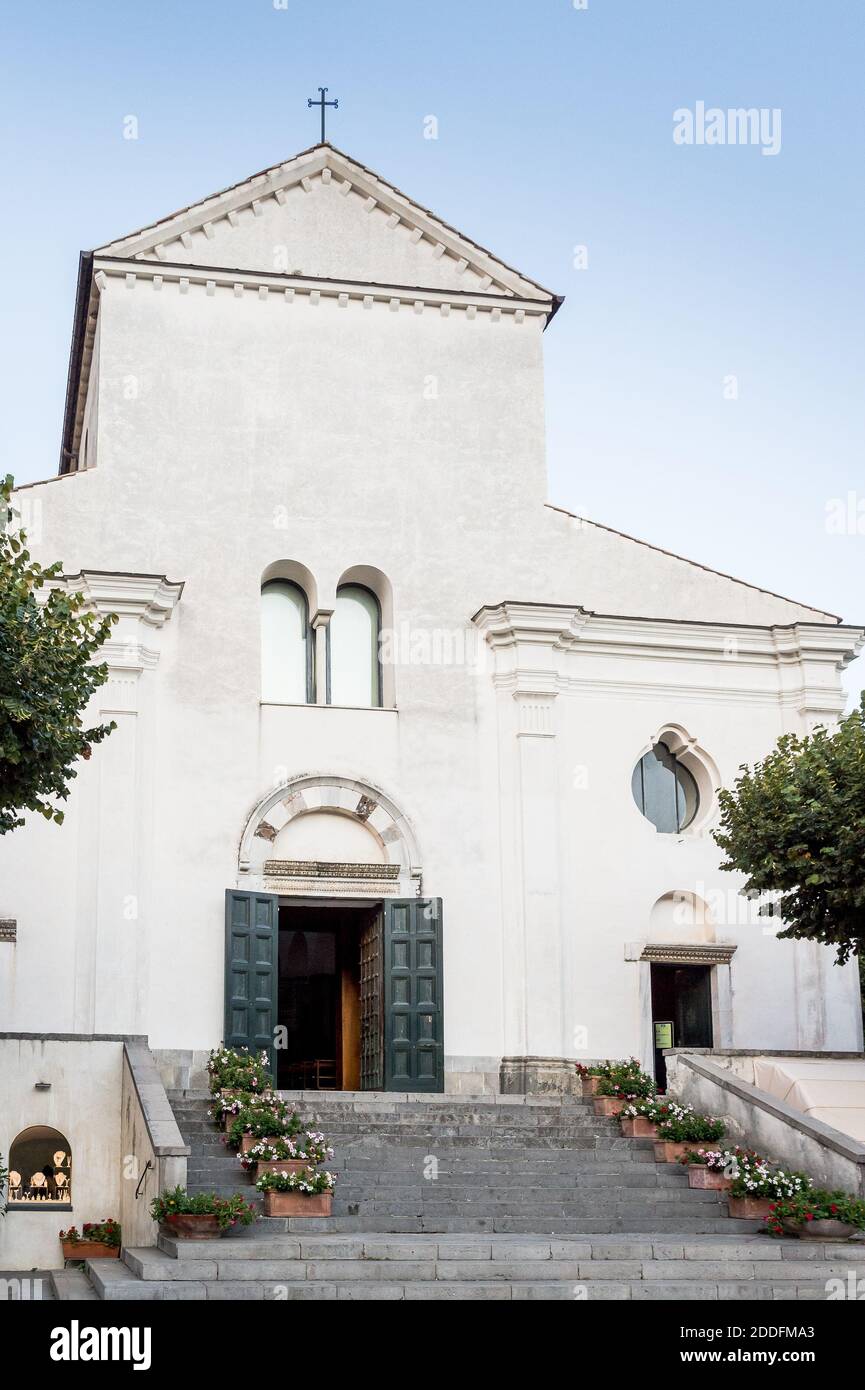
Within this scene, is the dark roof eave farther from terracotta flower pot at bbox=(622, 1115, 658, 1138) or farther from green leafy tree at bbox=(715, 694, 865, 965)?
terracotta flower pot at bbox=(622, 1115, 658, 1138)

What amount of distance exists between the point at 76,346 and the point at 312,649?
6.73 m

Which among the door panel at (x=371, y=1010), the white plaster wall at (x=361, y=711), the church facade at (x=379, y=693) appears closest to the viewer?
the white plaster wall at (x=361, y=711)

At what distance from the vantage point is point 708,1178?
2022 centimetres

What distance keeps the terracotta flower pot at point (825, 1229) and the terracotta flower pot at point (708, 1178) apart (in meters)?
1.96

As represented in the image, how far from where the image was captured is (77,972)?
23.0 m

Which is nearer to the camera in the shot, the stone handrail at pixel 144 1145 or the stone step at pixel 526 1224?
the stone handrail at pixel 144 1145

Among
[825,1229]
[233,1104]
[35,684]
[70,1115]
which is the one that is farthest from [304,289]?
[825,1229]

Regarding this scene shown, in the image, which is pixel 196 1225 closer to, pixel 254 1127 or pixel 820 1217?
pixel 254 1127

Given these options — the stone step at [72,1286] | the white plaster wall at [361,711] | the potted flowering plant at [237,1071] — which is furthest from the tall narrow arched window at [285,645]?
the stone step at [72,1286]

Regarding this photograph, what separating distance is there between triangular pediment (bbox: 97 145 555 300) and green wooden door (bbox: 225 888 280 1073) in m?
9.76

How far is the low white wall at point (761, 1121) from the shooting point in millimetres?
19141

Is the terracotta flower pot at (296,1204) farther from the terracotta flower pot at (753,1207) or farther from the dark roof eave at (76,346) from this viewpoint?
the dark roof eave at (76,346)

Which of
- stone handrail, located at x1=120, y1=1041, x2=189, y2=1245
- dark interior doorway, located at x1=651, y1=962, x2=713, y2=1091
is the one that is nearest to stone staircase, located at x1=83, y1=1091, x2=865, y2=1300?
stone handrail, located at x1=120, y1=1041, x2=189, y2=1245
